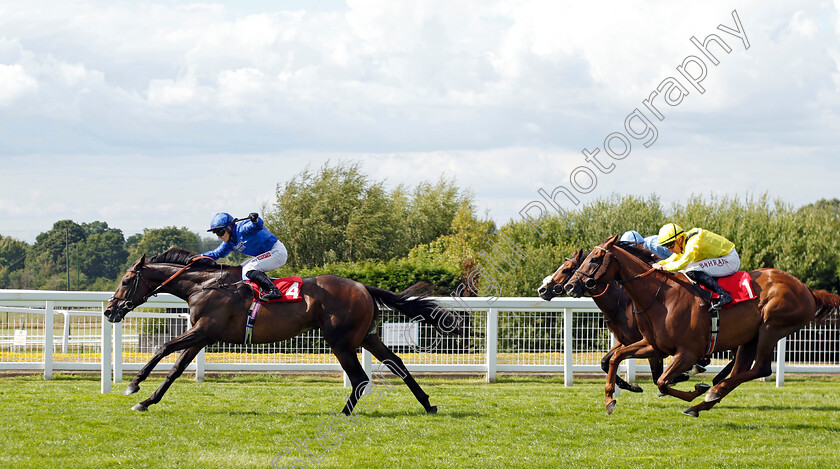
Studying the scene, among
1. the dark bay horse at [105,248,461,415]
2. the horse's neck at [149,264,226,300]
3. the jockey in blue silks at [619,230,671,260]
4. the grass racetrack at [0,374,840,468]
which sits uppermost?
the jockey in blue silks at [619,230,671,260]

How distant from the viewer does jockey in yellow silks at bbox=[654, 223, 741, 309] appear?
24.0ft

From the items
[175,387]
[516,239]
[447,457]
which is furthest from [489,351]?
[516,239]

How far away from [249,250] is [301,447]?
2.53 metres

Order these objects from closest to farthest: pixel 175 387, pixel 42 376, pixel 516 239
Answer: pixel 175 387
pixel 42 376
pixel 516 239

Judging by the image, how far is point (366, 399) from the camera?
8.27 meters

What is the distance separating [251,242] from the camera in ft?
26.1

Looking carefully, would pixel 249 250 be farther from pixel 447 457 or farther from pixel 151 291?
pixel 447 457

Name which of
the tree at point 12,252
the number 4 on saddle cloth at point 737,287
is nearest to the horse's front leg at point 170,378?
the number 4 on saddle cloth at point 737,287

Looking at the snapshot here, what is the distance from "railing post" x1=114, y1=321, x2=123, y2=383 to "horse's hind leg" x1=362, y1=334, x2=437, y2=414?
9.27ft

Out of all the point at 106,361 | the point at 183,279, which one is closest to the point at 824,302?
the point at 183,279

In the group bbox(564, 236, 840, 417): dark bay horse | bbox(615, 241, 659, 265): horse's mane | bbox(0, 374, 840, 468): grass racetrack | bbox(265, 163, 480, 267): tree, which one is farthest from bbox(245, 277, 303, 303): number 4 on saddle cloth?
bbox(265, 163, 480, 267): tree

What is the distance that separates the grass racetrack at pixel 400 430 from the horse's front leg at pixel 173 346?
0.27 metres

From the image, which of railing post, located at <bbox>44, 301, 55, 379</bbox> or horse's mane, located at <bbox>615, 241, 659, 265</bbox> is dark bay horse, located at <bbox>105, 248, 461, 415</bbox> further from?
railing post, located at <bbox>44, 301, 55, 379</bbox>

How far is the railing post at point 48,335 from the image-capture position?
1044 centimetres
